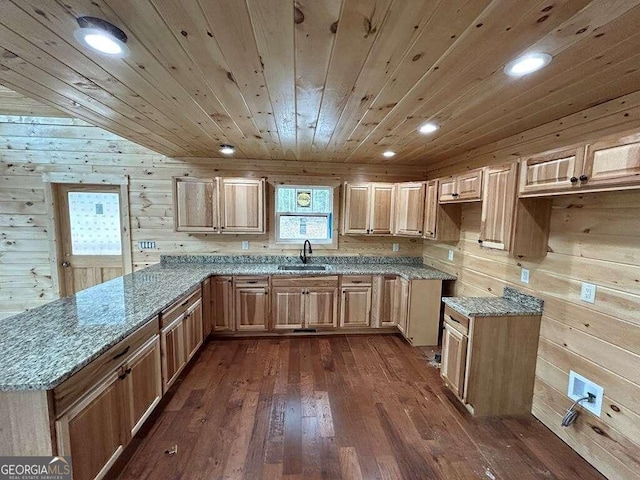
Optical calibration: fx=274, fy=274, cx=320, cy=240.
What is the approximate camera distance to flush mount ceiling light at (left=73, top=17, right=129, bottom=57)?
3.57 feet

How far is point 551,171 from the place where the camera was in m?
1.76

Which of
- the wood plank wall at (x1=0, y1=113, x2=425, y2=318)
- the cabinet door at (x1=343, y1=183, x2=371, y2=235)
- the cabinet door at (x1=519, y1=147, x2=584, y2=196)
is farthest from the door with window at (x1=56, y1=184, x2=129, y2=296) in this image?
the cabinet door at (x1=519, y1=147, x2=584, y2=196)

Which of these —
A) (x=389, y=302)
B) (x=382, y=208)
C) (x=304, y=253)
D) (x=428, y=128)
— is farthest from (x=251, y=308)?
(x=428, y=128)

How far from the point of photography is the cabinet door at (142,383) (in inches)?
68.4

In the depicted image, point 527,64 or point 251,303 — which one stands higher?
point 527,64

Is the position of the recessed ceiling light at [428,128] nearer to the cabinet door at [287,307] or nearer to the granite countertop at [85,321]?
the granite countertop at [85,321]

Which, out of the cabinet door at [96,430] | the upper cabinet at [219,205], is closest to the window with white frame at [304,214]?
the upper cabinet at [219,205]

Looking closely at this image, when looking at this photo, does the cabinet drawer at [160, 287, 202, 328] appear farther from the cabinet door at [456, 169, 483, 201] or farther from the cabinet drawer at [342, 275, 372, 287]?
the cabinet door at [456, 169, 483, 201]

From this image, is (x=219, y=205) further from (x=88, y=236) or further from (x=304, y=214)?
(x=88, y=236)

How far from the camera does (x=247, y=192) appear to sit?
3.54 meters

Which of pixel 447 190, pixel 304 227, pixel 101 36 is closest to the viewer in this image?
pixel 101 36

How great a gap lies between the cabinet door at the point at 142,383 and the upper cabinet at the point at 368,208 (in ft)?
8.54

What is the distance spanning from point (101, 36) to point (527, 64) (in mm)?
1918

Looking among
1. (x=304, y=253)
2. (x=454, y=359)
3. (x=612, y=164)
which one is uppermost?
(x=612, y=164)
